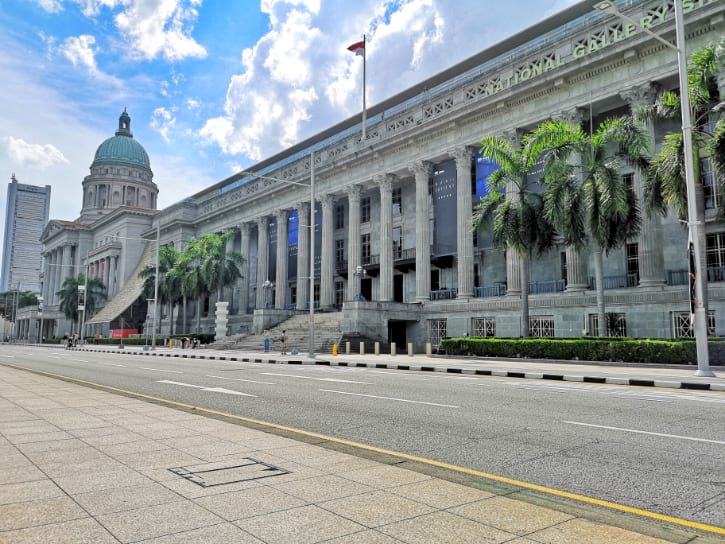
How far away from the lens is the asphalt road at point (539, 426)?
18.7 feet

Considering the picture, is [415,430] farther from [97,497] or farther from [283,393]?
[283,393]

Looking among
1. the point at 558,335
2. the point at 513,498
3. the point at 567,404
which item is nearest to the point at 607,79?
the point at 558,335

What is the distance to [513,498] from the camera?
492 centimetres

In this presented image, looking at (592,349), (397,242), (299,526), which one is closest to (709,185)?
(592,349)

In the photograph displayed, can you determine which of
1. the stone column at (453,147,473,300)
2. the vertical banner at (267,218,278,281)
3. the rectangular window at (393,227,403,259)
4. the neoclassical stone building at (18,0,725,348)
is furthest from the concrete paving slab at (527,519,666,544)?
the vertical banner at (267,218,278,281)

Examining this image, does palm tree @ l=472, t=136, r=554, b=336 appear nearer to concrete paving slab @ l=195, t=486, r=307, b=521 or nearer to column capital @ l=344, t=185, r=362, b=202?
column capital @ l=344, t=185, r=362, b=202

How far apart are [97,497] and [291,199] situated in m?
52.4

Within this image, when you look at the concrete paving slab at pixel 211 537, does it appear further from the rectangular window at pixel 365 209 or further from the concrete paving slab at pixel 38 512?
the rectangular window at pixel 365 209

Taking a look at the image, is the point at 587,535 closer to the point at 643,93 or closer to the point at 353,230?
the point at 643,93

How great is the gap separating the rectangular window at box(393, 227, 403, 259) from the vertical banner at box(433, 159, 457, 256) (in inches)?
217

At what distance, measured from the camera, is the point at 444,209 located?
136ft

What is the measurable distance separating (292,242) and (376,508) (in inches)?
2045

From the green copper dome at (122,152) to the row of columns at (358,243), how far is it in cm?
7851

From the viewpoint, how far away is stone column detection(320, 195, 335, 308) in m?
51.0
